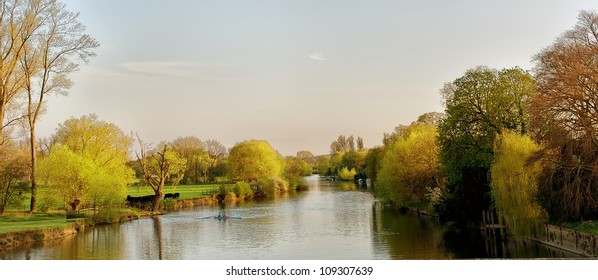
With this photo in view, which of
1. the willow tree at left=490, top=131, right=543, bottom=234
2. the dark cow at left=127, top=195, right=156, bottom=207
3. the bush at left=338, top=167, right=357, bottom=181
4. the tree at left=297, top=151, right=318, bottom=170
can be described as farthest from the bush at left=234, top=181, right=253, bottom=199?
the willow tree at left=490, top=131, right=543, bottom=234

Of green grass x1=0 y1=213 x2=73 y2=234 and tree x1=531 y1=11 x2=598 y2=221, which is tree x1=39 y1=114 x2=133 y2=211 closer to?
green grass x1=0 y1=213 x2=73 y2=234

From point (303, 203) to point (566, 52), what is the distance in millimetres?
22842

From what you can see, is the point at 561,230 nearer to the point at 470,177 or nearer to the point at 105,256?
the point at 470,177

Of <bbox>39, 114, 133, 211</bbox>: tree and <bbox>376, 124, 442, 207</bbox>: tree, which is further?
<bbox>376, 124, 442, 207</bbox>: tree

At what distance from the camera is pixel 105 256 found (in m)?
18.5

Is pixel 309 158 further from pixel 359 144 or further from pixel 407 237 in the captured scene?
pixel 407 237

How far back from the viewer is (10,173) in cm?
2580

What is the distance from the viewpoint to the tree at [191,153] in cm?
4619

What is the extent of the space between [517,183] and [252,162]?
112 feet

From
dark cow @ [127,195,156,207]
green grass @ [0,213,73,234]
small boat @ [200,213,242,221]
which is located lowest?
small boat @ [200,213,242,221]

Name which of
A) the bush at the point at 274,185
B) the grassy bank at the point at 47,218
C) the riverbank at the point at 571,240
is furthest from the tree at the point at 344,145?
the riverbank at the point at 571,240

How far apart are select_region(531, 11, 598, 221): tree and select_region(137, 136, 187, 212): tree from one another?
22.0 m

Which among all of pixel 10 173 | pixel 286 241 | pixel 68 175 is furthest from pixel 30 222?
pixel 286 241

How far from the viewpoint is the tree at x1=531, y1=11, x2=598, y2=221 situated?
16641 mm
